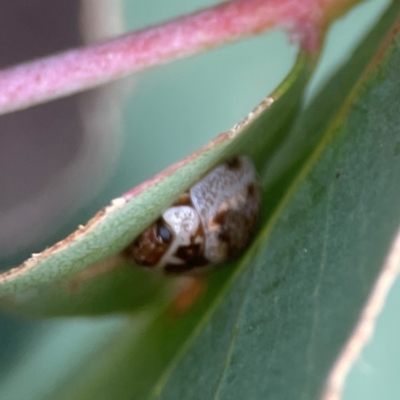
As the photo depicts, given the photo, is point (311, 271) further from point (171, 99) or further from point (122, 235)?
point (171, 99)

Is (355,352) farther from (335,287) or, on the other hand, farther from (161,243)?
(161,243)

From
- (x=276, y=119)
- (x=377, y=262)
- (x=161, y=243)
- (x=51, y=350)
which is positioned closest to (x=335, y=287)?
(x=377, y=262)

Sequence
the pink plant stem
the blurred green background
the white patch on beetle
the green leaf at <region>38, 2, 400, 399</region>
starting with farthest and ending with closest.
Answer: the blurred green background < the white patch on beetle < the pink plant stem < the green leaf at <region>38, 2, 400, 399</region>

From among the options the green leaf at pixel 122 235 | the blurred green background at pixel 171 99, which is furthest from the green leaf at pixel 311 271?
the blurred green background at pixel 171 99

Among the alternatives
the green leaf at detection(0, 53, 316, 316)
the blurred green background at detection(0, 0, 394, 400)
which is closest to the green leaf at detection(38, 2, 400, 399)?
the green leaf at detection(0, 53, 316, 316)

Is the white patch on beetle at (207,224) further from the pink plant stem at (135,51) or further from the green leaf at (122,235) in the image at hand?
the pink plant stem at (135,51)

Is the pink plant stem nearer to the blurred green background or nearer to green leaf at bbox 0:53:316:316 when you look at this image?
green leaf at bbox 0:53:316:316
